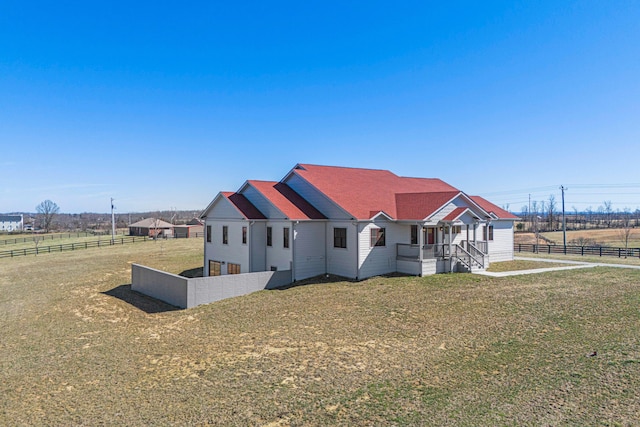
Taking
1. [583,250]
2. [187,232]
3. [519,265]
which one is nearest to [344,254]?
[519,265]

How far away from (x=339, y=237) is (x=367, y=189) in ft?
18.5

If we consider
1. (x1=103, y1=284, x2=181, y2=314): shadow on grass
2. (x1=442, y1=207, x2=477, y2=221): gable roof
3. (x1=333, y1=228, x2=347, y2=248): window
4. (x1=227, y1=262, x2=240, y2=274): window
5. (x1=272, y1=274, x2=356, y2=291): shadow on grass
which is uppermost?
(x1=442, y1=207, x2=477, y2=221): gable roof

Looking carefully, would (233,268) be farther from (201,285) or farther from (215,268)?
(201,285)

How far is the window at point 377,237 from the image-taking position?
2392 centimetres

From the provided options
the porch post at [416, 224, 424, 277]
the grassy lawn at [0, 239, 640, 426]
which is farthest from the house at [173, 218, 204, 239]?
the porch post at [416, 224, 424, 277]

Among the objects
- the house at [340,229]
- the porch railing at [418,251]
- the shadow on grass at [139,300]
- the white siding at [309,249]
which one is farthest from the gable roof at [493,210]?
the shadow on grass at [139,300]

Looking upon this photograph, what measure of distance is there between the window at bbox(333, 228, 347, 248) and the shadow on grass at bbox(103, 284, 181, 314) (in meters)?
9.87

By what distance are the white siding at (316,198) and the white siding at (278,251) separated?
2792 mm

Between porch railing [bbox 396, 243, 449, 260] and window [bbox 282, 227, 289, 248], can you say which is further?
window [bbox 282, 227, 289, 248]

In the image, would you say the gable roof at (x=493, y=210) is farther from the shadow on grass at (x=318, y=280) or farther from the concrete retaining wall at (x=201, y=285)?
the concrete retaining wall at (x=201, y=285)

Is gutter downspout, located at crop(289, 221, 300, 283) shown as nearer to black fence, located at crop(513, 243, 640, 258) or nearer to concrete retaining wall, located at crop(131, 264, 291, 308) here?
concrete retaining wall, located at crop(131, 264, 291, 308)

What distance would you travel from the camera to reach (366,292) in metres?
20.1

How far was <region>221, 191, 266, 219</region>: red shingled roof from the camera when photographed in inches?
1015

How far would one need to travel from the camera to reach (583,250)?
36.3m
